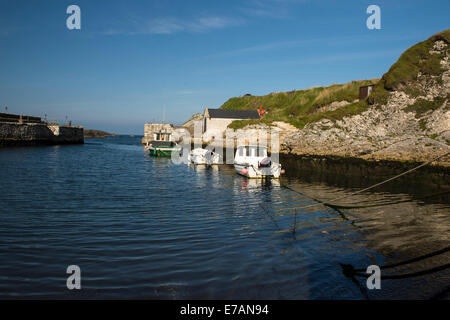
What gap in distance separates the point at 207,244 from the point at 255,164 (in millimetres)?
16086

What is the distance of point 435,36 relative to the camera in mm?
43156

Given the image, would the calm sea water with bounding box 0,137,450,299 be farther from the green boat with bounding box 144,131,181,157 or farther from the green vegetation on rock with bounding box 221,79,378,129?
the green boat with bounding box 144,131,181,157

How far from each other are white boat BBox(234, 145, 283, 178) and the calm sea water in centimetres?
698

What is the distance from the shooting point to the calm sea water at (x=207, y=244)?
→ 6176mm

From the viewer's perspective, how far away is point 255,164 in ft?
80.5

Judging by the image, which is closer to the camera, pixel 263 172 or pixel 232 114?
pixel 263 172

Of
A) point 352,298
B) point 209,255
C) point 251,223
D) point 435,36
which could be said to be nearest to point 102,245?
point 209,255

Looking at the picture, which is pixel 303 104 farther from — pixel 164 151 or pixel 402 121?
pixel 402 121

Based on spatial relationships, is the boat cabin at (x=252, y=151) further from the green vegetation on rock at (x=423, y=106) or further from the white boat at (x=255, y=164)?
the green vegetation on rock at (x=423, y=106)

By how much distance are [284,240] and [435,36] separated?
158 ft

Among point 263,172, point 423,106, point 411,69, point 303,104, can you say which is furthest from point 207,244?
point 303,104

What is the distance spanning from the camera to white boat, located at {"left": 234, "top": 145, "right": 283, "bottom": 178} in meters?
23.8

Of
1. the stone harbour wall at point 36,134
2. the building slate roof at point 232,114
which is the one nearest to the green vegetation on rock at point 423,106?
the building slate roof at point 232,114
